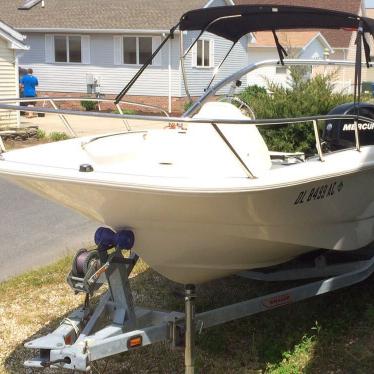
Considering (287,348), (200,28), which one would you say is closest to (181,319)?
(287,348)

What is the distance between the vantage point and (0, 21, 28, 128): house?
53.1 feet

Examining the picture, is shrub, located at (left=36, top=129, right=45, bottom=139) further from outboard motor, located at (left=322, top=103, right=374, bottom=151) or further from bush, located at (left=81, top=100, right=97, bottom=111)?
outboard motor, located at (left=322, top=103, right=374, bottom=151)

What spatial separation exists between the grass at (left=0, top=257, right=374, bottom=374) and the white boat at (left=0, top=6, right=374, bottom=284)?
57 centimetres

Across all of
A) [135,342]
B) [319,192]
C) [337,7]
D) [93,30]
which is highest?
[337,7]

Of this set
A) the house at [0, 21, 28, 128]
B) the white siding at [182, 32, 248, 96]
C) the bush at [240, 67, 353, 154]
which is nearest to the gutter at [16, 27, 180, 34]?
the white siding at [182, 32, 248, 96]

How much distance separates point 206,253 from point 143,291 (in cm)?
Result: 167

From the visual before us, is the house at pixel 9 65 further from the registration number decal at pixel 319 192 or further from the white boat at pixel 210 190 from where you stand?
the registration number decal at pixel 319 192

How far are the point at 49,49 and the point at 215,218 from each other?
23.5 m

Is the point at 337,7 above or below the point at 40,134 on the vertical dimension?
above

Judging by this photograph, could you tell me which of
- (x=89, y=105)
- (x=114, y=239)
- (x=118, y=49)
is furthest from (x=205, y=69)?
(x=114, y=239)

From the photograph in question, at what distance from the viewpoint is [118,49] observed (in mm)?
24562

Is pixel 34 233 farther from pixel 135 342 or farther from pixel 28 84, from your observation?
pixel 28 84

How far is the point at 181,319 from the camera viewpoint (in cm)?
359

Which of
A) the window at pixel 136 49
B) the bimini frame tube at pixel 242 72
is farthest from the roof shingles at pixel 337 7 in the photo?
the bimini frame tube at pixel 242 72
